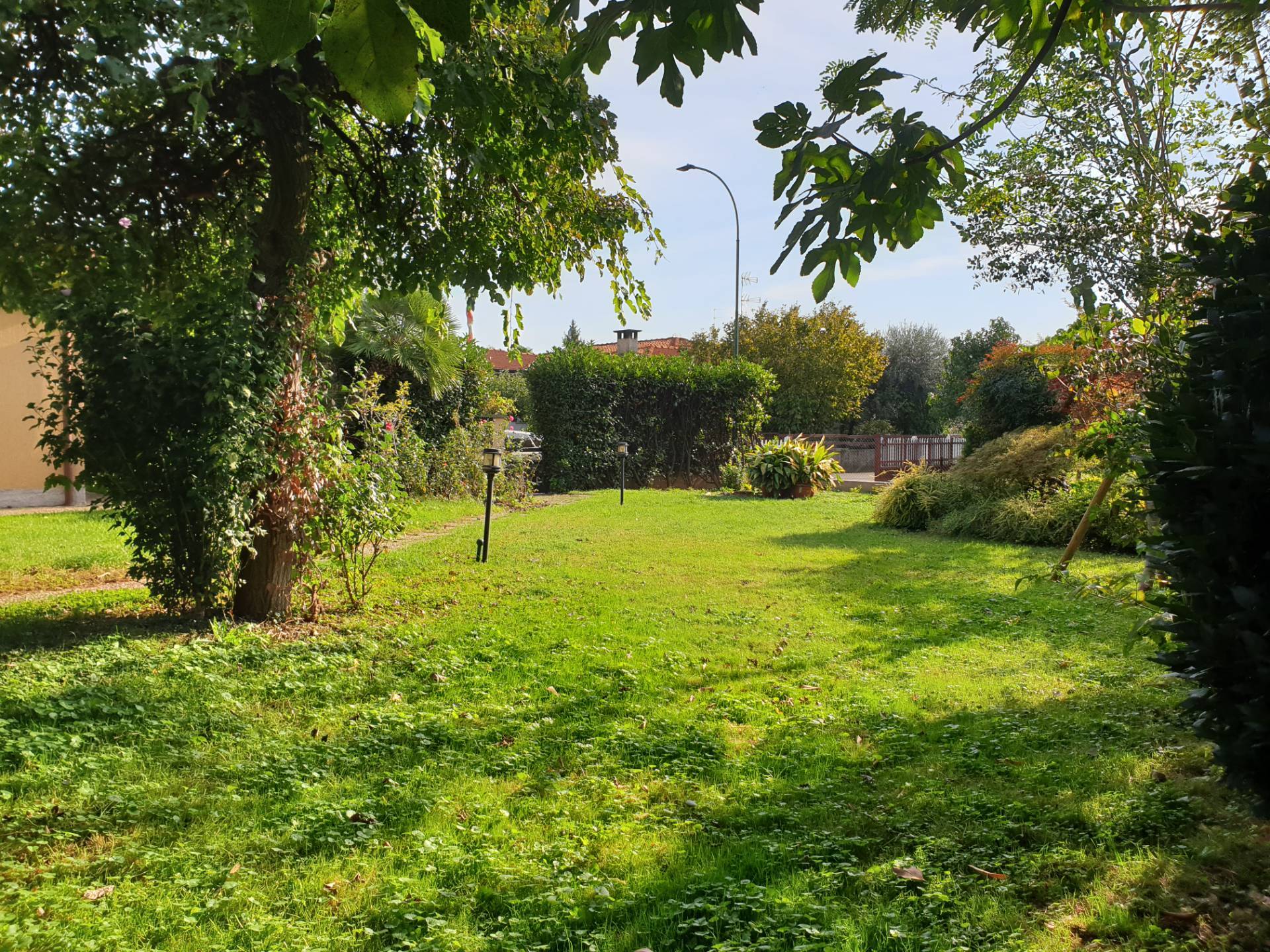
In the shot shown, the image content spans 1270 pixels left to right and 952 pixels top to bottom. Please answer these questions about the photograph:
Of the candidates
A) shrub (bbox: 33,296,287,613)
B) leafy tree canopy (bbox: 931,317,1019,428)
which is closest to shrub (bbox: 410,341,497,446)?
shrub (bbox: 33,296,287,613)

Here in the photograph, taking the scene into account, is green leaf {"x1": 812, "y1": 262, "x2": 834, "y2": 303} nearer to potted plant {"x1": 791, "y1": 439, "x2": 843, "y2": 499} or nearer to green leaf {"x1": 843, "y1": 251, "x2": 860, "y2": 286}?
green leaf {"x1": 843, "y1": 251, "x2": 860, "y2": 286}

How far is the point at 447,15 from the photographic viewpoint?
1.34 meters

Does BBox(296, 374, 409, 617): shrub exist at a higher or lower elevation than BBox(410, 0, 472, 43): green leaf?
lower

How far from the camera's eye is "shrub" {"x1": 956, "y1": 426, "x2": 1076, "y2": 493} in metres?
12.4

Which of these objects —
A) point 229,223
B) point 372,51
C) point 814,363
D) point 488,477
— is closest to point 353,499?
point 229,223

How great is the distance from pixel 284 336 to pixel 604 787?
413 cm

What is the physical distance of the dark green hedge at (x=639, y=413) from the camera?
20828 mm

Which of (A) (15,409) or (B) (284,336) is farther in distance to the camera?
(A) (15,409)

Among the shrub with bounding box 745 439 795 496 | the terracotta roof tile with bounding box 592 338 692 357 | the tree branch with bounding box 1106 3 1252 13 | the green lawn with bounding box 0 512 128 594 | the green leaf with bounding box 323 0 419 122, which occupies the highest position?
the terracotta roof tile with bounding box 592 338 692 357

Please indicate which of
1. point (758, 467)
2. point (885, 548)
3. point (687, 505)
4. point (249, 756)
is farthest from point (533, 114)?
point (758, 467)

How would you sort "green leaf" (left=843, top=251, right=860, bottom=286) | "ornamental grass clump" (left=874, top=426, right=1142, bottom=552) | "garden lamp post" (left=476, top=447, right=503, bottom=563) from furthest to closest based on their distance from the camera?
"ornamental grass clump" (left=874, top=426, right=1142, bottom=552), "garden lamp post" (left=476, top=447, right=503, bottom=563), "green leaf" (left=843, top=251, right=860, bottom=286)

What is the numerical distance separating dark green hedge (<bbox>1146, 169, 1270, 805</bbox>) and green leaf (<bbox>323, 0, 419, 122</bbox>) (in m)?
2.51

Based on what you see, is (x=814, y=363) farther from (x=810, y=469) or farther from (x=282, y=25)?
(x=282, y=25)

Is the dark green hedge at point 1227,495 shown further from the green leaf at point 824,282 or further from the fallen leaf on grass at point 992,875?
the green leaf at point 824,282
